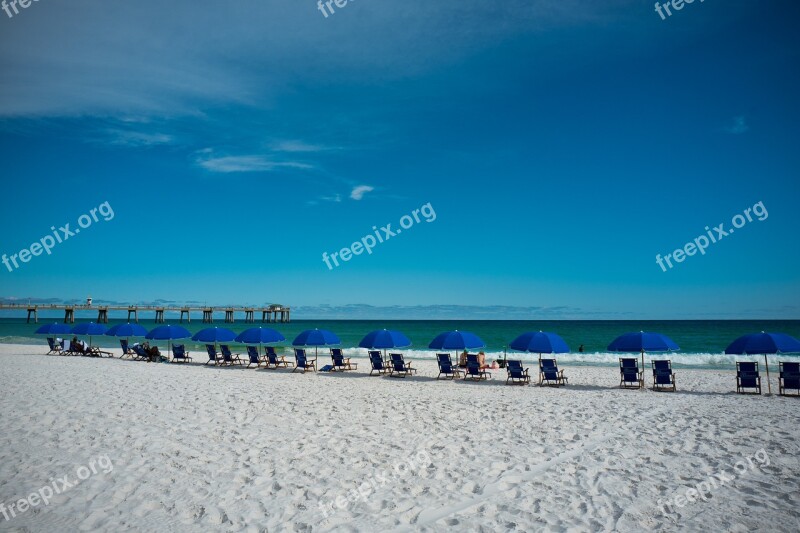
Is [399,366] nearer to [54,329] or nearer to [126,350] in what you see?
[126,350]

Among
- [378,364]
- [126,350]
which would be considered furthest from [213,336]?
[378,364]

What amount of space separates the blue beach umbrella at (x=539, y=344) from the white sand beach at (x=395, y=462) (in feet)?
7.37

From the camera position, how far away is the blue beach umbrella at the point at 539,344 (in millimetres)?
13602

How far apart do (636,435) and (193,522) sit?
628cm

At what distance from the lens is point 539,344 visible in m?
13.7

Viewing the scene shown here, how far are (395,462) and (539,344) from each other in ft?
27.0

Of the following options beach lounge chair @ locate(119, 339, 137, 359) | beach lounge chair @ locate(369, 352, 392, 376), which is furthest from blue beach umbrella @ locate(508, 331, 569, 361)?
beach lounge chair @ locate(119, 339, 137, 359)

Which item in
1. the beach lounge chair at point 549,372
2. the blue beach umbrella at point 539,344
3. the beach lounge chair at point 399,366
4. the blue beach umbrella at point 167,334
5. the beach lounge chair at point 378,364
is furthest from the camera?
the blue beach umbrella at point 167,334

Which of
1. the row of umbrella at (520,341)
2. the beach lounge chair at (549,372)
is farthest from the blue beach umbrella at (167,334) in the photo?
the beach lounge chair at (549,372)

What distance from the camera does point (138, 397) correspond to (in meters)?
10.9

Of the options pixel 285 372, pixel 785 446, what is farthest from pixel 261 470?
pixel 285 372

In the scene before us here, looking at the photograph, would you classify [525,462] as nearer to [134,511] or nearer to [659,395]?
[134,511]

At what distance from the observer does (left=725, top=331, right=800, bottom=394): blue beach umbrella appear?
11664mm

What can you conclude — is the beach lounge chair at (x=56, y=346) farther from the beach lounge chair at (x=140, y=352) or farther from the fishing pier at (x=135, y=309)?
the fishing pier at (x=135, y=309)
